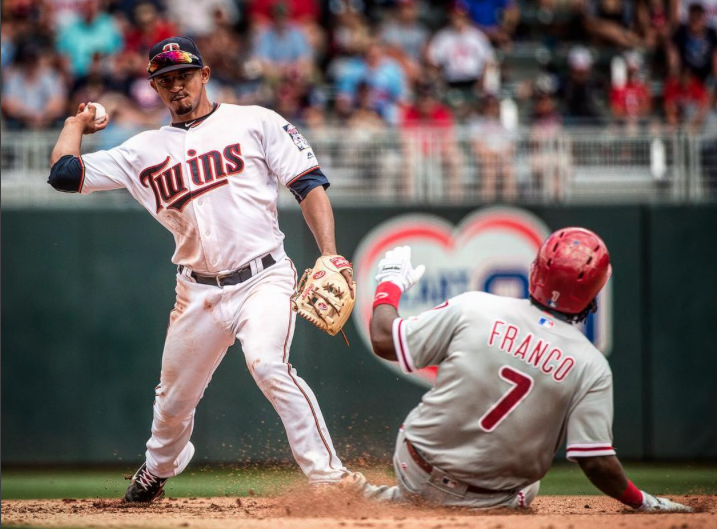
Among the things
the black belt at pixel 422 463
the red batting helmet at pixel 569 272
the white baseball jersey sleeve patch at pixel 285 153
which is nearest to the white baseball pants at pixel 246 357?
the white baseball jersey sleeve patch at pixel 285 153

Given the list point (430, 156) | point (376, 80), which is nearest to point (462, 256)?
point (430, 156)

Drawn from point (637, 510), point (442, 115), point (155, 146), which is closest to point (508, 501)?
point (637, 510)

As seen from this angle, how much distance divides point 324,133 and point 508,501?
501cm

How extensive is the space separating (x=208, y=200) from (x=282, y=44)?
628 centimetres

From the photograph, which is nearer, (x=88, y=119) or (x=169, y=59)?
(x=169, y=59)

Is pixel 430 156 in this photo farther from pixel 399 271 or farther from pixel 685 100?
pixel 399 271

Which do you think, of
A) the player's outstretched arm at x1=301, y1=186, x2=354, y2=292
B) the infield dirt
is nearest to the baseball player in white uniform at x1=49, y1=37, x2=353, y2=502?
the player's outstretched arm at x1=301, y1=186, x2=354, y2=292

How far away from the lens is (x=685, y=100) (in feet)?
33.2

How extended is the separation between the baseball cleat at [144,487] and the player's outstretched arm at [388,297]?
204 centimetres

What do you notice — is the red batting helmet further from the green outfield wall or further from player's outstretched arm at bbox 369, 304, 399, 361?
the green outfield wall

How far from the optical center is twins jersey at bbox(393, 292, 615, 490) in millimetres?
3889

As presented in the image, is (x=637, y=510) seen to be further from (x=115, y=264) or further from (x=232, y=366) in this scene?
(x=115, y=264)

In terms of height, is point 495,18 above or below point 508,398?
above

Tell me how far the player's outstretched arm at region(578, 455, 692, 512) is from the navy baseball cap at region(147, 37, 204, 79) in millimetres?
2741
